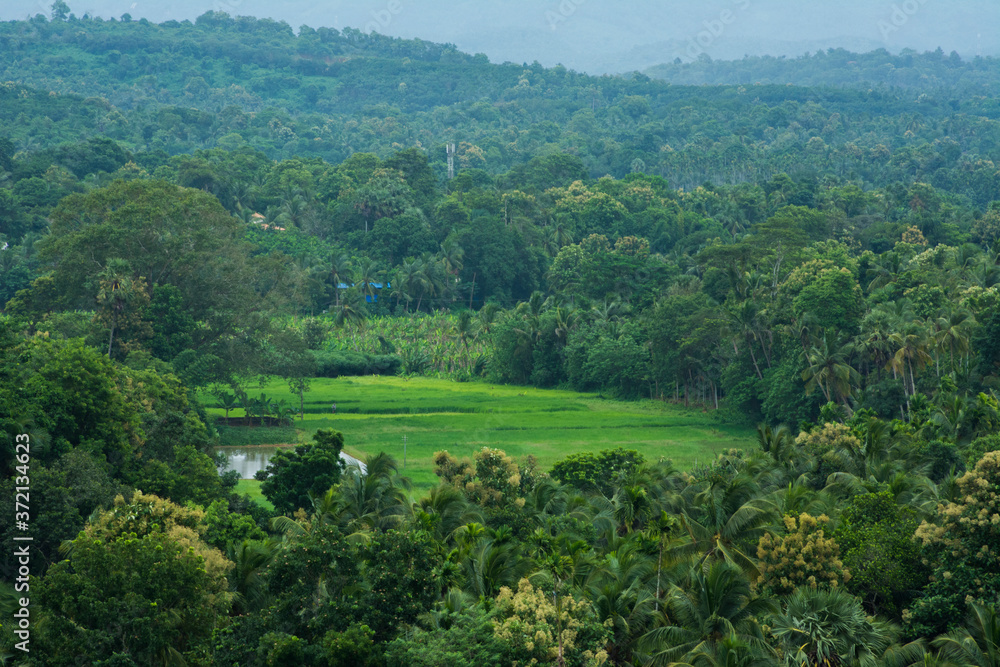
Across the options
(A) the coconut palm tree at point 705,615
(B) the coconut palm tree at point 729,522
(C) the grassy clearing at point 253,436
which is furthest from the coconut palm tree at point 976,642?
(C) the grassy clearing at point 253,436

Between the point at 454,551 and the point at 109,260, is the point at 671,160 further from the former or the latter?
the point at 454,551

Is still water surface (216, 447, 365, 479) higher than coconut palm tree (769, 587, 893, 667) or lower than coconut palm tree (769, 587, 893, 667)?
lower

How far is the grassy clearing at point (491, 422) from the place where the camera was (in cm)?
4434

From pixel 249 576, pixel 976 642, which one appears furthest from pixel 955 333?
pixel 249 576

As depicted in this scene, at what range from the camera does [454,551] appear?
2102 centimetres

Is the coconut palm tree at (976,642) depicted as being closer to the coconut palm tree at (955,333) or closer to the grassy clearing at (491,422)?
the coconut palm tree at (955,333)

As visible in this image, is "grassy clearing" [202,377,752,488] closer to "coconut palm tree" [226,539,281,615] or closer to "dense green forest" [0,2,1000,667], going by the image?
"dense green forest" [0,2,1000,667]

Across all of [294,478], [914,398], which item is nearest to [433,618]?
[294,478]

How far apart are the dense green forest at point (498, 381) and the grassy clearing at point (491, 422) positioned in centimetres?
255

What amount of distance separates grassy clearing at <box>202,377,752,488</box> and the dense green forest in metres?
2.55

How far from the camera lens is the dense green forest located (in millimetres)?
18875

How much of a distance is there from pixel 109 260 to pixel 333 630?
3146 cm

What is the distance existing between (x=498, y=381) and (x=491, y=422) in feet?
44.6

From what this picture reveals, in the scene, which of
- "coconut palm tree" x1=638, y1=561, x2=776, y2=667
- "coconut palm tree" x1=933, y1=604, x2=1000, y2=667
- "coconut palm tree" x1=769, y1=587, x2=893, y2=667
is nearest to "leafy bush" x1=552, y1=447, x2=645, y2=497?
"coconut palm tree" x1=638, y1=561, x2=776, y2=667
